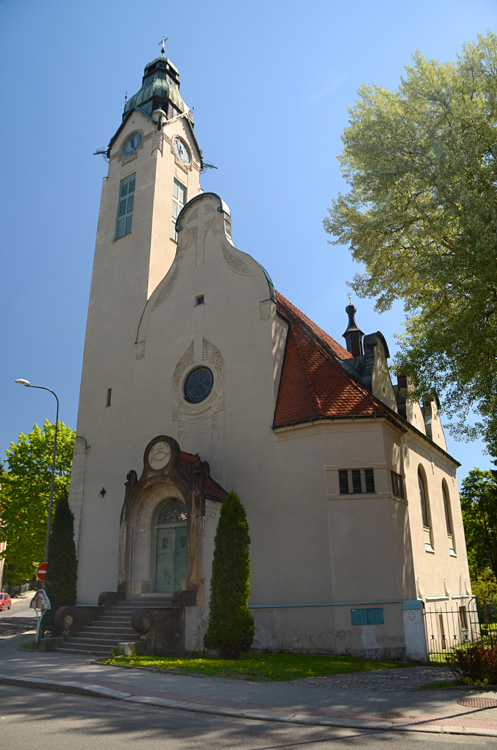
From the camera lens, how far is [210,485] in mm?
19422

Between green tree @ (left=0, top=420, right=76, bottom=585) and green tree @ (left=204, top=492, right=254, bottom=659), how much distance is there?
20272mm

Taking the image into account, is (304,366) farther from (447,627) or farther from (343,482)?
(447,627)

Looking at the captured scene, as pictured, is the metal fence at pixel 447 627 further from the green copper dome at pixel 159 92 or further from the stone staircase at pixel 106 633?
the green copper dome at pixel 159 92

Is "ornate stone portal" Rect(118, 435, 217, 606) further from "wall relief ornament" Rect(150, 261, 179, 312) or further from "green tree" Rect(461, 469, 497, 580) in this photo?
"green tree" Rect(461, 469, 497, 580)

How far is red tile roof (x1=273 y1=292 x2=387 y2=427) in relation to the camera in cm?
1878

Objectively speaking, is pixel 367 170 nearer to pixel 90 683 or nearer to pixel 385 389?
pixel 385 389

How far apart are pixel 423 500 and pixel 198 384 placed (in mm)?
10312

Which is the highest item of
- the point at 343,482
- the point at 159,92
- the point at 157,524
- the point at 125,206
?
the point at 159,92

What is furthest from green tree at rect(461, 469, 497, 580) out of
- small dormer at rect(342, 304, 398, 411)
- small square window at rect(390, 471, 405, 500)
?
small square window at rect(390, 471, 405, 500)

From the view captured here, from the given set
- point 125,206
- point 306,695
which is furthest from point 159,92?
point 306,695

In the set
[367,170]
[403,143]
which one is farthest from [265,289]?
[403,143]

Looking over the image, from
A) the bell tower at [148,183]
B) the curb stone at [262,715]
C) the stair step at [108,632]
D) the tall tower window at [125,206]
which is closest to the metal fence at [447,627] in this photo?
the stair step at [108,632]

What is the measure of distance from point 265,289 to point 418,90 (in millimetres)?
8524

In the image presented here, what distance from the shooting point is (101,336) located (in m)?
27.3
